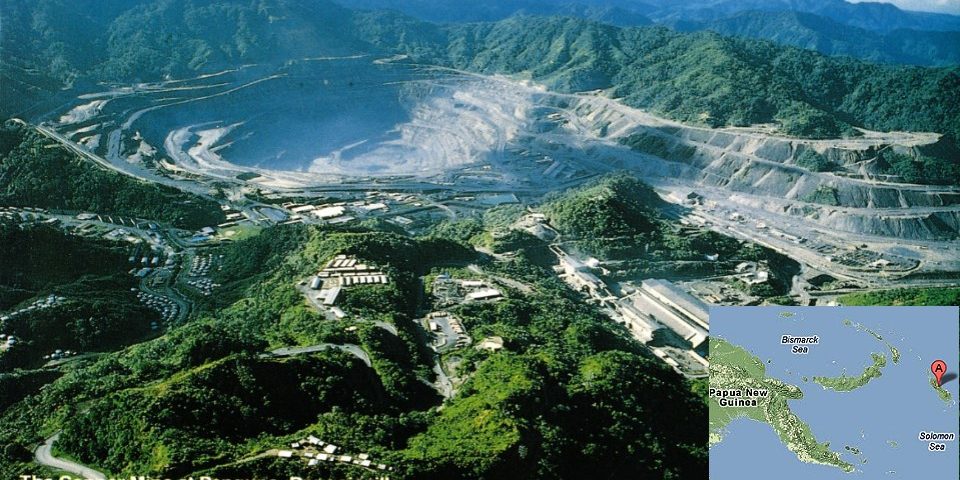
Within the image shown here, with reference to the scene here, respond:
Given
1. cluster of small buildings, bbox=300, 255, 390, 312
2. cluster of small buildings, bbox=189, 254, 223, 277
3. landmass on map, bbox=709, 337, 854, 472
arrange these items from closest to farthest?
landmass on map, bbox=709, 337, 854, 472, cluster of small buildings, bbox=300, 255, 390, 312, cluster of small buildings, bbox=189, 254, 223, 277

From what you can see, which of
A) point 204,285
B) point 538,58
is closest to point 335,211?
point 204,285

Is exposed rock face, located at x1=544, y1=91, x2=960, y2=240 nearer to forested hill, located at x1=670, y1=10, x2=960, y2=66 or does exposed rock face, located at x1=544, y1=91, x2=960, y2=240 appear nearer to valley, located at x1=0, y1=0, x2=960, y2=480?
valley, located at x1=0, y1=0, x2=960, y2=480

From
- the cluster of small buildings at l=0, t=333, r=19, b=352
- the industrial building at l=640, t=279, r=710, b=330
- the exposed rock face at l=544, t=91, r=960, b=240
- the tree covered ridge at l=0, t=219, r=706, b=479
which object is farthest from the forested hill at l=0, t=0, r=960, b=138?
the tree covered ridge at l=0, t=219, r=706, b=479

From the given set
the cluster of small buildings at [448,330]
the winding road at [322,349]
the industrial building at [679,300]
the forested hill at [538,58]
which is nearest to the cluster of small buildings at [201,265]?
the cluster of small buildings at [448,330]

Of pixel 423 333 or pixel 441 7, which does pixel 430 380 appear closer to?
pixel 423 333

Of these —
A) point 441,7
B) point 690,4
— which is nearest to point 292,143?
point 441,7

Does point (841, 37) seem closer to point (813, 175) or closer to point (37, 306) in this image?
point (813, 175)
